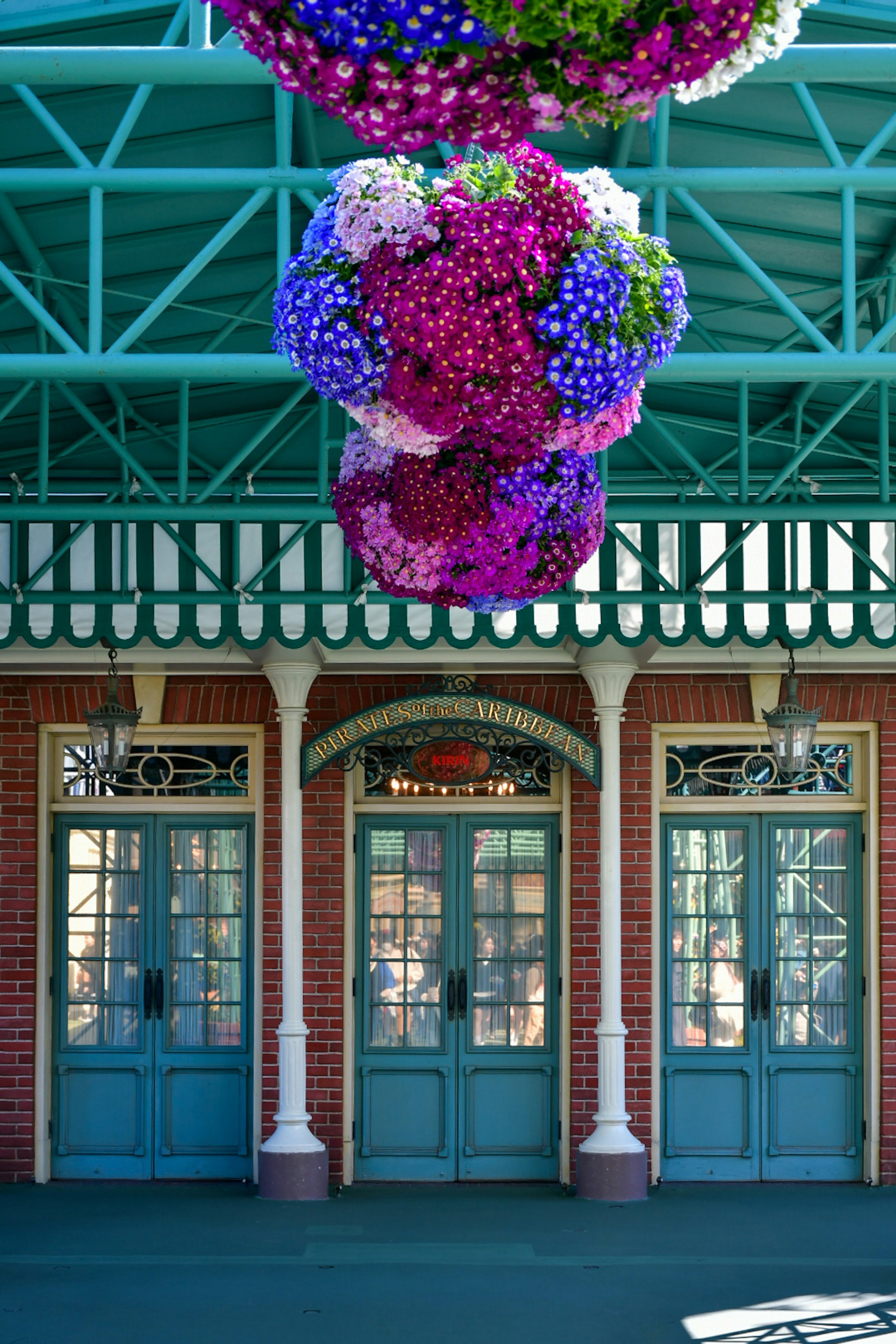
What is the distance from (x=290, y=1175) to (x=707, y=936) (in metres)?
3.09

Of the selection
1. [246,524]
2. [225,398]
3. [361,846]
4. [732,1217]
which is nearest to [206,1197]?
[361,846]

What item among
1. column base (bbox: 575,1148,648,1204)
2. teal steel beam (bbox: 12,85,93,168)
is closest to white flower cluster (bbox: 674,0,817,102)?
teal steel beam (bbox: 12,85,93,168)

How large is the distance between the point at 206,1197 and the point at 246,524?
167 inches

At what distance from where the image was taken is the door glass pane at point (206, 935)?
1027 centimetres

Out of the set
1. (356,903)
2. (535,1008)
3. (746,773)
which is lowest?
(535,1008)

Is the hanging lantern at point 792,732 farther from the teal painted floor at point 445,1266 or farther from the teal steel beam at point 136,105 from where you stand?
the teal steel beam at point 136,105

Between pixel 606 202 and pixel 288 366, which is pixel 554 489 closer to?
pixel 606 202

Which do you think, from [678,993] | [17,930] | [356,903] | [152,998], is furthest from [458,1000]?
[17,930]

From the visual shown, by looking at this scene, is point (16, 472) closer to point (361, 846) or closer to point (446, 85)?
point (361, 846)

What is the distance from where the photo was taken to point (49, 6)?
4980 mm

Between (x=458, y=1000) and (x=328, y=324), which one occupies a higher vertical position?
(x=328, y=324)

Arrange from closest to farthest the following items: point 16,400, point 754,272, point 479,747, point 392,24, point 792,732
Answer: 1. point 392,24
2. point 754,272
3. point 16,400
4. point 792,732
5. point 479,747

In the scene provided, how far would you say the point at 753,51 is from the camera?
210cm

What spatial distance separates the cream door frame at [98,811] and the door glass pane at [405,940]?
74 cm
